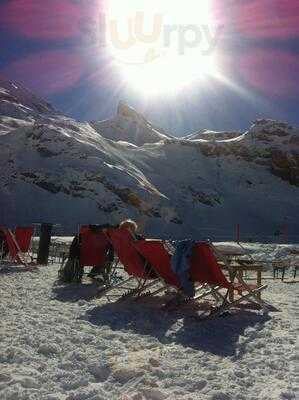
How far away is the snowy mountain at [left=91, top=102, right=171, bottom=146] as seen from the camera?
151725 millimetres

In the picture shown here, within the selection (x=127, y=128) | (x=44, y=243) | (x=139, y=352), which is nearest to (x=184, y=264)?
(x=139, y=352)

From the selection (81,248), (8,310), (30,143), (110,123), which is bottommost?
(8,310)

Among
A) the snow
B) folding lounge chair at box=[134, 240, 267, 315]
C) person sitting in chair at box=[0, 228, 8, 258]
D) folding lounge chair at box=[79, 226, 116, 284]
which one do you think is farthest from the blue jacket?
person sitting in chair at box=[0, 228, 8, 258]

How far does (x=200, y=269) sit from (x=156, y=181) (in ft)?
246

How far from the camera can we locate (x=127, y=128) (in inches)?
6373

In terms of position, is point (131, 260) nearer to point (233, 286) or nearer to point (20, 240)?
point (233, 286)

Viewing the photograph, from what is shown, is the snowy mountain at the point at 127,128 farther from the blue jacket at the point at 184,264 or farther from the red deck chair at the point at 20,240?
the blue jacket at the point at 184,264

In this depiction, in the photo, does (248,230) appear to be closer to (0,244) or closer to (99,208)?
(99,208)

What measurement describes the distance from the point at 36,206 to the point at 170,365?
2211 inches

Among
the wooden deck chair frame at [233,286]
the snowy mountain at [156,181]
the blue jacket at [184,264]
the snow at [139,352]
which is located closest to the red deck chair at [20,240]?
the snow at [139,352]

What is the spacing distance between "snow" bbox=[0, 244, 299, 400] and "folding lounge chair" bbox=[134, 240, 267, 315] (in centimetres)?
33

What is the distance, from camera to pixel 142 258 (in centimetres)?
953

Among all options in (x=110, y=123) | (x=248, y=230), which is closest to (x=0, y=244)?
(x=248, y=230)

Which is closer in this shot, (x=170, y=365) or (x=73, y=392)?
(x=73, y=392)
